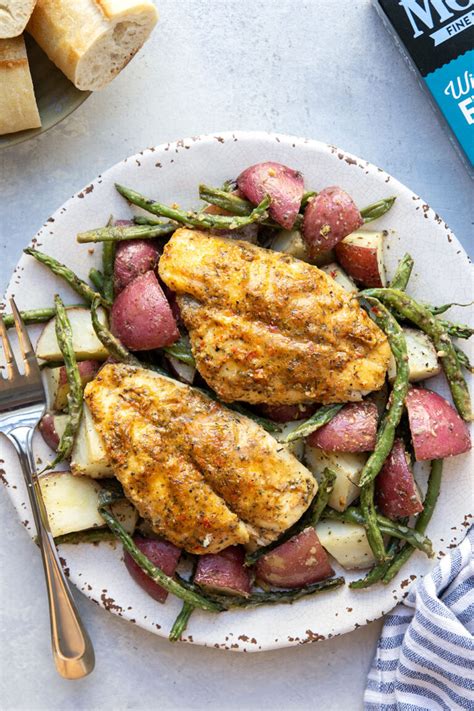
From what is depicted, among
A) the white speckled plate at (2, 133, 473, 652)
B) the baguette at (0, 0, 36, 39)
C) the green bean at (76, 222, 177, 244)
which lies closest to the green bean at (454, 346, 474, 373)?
the white speckled plate at (2, 133, 473, 652)

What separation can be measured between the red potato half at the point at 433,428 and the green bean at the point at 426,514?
198mm

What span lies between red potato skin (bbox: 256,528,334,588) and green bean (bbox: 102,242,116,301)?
4.45 ft

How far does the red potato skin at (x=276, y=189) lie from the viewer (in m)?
3.56

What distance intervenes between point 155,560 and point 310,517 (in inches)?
28.4

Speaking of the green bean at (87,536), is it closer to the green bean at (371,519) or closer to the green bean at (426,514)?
the green bean at (371,519)

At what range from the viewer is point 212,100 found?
13.7 feet

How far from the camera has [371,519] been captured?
3.68 metres

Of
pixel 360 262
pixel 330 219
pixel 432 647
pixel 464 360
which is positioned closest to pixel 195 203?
pixel 330 219

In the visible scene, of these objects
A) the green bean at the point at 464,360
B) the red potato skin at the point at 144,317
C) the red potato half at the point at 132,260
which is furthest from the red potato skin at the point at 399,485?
the red potato half at the point at 132,260

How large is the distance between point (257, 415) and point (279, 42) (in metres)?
1.93

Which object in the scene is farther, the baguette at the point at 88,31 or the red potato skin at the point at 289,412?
the red potato skin at the point at 289,412

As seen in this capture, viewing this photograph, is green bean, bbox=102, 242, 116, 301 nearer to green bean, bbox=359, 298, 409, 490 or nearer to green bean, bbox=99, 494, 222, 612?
green bean, bbox=99, 494, 222, 612

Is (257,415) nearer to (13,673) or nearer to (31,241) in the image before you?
(31,241)

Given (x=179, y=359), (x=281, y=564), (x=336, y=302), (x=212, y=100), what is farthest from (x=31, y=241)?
(x=281, y=564)
